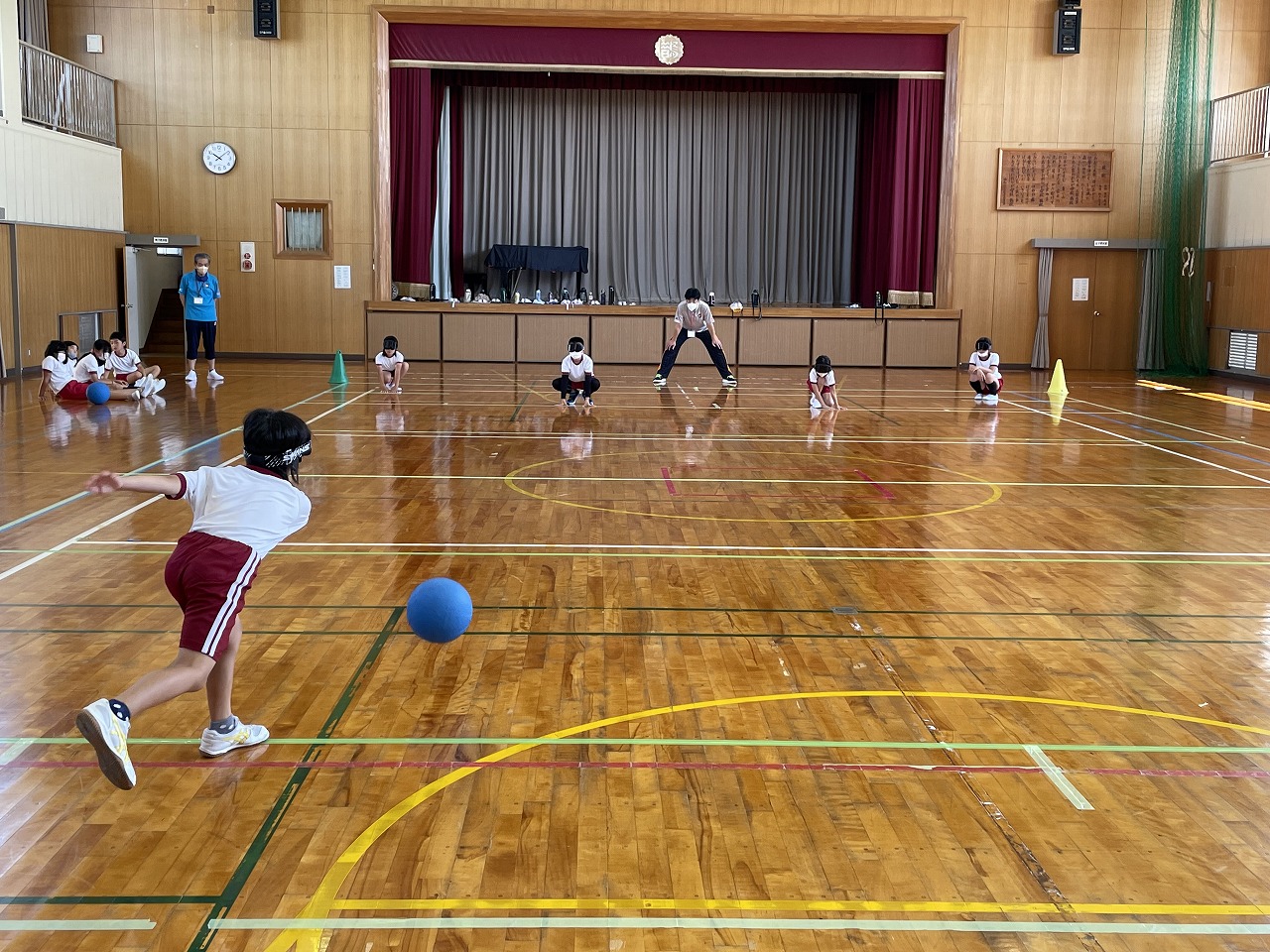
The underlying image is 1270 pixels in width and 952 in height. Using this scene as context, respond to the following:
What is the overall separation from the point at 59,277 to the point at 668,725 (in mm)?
16378

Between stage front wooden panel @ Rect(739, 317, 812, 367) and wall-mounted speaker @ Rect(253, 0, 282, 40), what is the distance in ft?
29.0

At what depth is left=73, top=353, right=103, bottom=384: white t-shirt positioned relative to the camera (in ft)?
46.0

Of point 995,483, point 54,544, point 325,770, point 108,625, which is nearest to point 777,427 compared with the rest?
point 995,483

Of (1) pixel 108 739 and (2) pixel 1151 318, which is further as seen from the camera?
(2) pixel 1151 318

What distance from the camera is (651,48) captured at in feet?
67.7

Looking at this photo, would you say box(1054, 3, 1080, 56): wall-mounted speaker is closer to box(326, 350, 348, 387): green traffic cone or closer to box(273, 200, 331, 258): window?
box(273, 200, 331, 258): window

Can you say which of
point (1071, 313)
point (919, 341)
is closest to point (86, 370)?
point (919, 341)

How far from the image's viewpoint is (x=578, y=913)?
3.00 m

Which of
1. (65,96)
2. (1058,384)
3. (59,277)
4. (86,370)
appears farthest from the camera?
(65,96)

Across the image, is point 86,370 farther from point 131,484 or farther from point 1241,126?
point 1241,126

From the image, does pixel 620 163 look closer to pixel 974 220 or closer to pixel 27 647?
pixel 974 220

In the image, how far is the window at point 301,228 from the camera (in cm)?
2077

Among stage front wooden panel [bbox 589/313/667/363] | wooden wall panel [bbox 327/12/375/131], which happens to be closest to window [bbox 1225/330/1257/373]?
stage front wooden panel [bbox 589/313/667/363]

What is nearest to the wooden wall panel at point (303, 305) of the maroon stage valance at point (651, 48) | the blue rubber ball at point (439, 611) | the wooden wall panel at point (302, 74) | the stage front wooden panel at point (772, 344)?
the wooden wall panel at point (302, 74)
